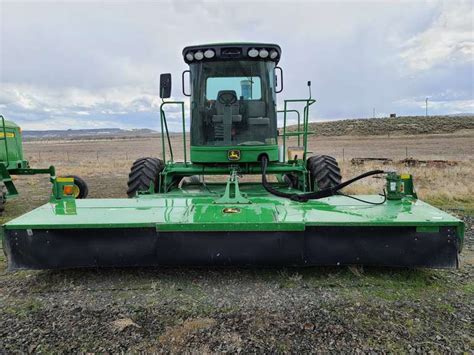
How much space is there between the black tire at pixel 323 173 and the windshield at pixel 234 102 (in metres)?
0.80

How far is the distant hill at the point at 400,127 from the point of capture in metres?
50.4

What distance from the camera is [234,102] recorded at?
6082mm

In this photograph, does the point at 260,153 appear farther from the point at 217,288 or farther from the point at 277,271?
the point at 217,288

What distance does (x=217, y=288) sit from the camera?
145 inches

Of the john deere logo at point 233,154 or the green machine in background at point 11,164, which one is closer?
the john deere logo at point 233,154

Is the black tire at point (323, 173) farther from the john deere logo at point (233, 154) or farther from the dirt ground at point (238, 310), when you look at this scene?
the dirt ground at point (238, 310)

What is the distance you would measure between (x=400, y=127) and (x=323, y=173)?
49927 mm

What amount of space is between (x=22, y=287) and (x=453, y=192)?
27.5ft

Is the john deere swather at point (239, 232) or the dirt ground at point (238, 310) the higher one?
the john deere swather at point (239, 232)

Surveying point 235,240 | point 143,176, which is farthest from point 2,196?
point 235,240

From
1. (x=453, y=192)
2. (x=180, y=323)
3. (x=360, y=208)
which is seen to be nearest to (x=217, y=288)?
(x=180, y=323)

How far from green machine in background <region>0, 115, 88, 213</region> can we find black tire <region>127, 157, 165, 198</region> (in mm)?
2128

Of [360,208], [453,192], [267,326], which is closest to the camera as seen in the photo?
[267,326]

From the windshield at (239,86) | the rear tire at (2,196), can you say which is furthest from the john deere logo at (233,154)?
the rear tire at (2,196)
